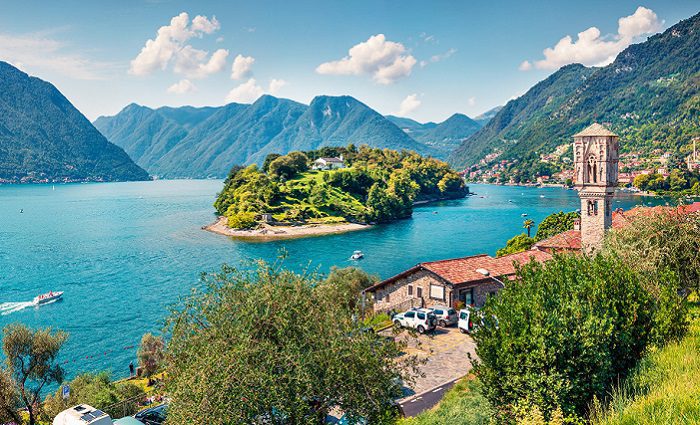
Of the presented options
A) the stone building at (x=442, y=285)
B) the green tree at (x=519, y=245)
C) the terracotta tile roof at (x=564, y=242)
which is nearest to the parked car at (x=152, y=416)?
the stone building at (x=442, y=285)

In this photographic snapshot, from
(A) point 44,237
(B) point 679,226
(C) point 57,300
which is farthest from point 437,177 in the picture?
(B) point 679,226

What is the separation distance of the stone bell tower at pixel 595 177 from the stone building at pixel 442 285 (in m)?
3.57

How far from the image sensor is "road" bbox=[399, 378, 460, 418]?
62.5 feet

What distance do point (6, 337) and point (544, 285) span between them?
93.2 feet

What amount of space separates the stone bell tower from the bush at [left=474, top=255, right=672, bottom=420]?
1699 cm

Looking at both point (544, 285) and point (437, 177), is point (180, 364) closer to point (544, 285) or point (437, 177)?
point (544, 285)

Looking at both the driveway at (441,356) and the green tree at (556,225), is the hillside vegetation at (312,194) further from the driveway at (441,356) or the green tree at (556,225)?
the driveway at (441,356)

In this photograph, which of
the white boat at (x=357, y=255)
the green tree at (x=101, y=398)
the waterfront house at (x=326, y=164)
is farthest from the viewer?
the waterfront house at (x=326, y=164)

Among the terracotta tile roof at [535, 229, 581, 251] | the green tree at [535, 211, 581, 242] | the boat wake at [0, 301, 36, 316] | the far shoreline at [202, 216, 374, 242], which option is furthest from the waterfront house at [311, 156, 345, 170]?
the terracotta tile roof at [535, 229, 581, 251]

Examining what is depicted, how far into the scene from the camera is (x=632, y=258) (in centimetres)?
1920

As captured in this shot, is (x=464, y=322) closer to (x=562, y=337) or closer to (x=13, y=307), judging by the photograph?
(x=562, y=337)

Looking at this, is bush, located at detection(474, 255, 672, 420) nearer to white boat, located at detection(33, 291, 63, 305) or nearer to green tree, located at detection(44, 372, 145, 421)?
green tree, located at detection(44, 372, 145, 421)

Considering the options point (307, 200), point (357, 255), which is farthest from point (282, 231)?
point (357, 255)

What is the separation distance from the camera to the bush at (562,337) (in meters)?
11.2
